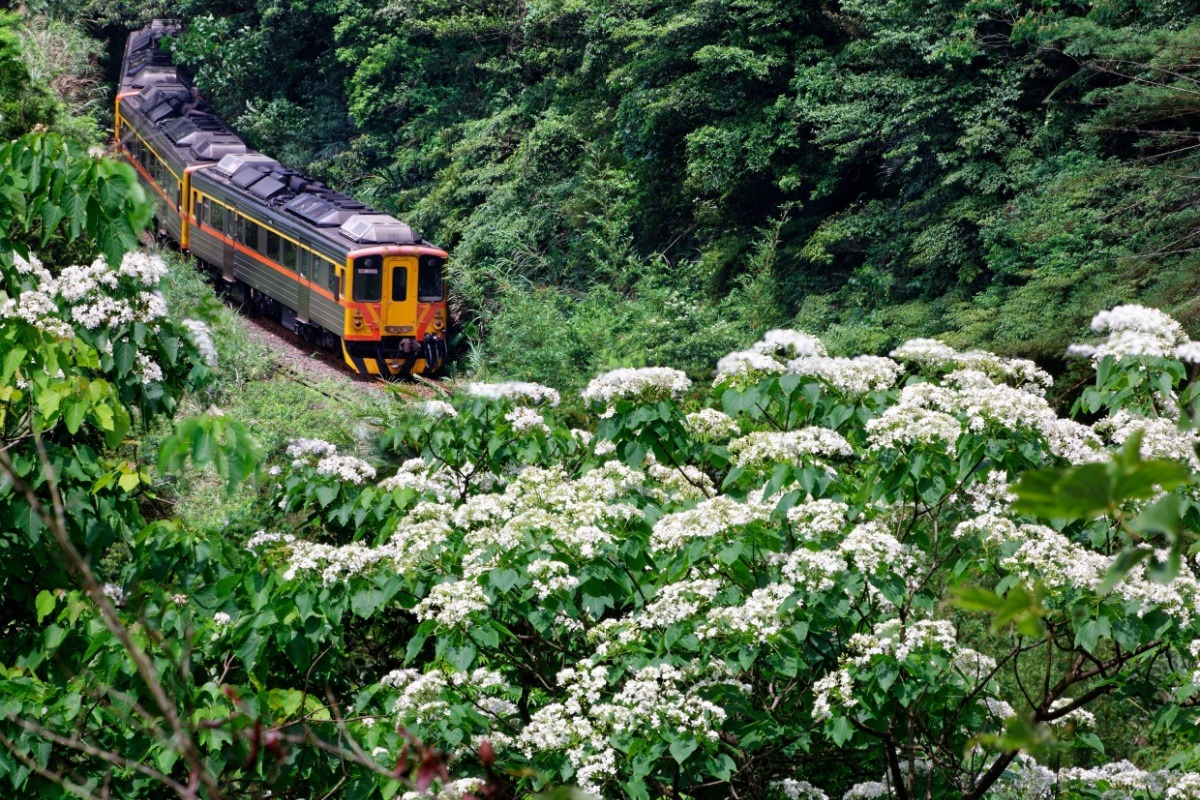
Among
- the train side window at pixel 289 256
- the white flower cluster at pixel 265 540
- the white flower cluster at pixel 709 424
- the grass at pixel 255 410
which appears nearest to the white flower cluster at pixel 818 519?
the white flower cluster at pixel 709 424

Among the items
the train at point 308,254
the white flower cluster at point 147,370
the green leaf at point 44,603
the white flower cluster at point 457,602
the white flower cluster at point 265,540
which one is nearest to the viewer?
the white flower cluster at point 457,602

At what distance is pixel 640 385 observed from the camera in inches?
215

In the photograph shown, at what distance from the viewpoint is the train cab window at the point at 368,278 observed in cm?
1803

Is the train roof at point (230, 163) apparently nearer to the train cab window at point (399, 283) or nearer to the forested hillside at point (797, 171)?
the train cab window at point (399, 283)

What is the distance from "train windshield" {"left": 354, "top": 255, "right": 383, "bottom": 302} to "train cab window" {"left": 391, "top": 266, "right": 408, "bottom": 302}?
0.23m

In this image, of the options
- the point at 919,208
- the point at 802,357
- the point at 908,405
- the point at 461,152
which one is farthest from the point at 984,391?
the point at 461,152

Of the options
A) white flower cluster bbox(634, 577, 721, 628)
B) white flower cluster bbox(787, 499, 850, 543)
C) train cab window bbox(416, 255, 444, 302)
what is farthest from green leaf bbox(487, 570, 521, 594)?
train cab window bbox(416, 255, 444, 302)

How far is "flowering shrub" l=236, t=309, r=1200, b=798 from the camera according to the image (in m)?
4.09

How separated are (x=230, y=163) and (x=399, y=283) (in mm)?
5056

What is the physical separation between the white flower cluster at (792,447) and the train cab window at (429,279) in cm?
1414

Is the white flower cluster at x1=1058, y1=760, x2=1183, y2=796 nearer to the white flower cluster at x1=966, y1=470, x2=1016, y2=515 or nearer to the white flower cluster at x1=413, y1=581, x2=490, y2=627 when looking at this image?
the white flower cluster at x1=966, y1=470, x2=1016, y2=515

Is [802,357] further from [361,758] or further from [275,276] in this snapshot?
[275,276]

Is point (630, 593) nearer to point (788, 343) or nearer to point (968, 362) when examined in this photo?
point (788, 343)

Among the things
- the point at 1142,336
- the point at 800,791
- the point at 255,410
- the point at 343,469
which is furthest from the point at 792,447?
the point at 255,410
